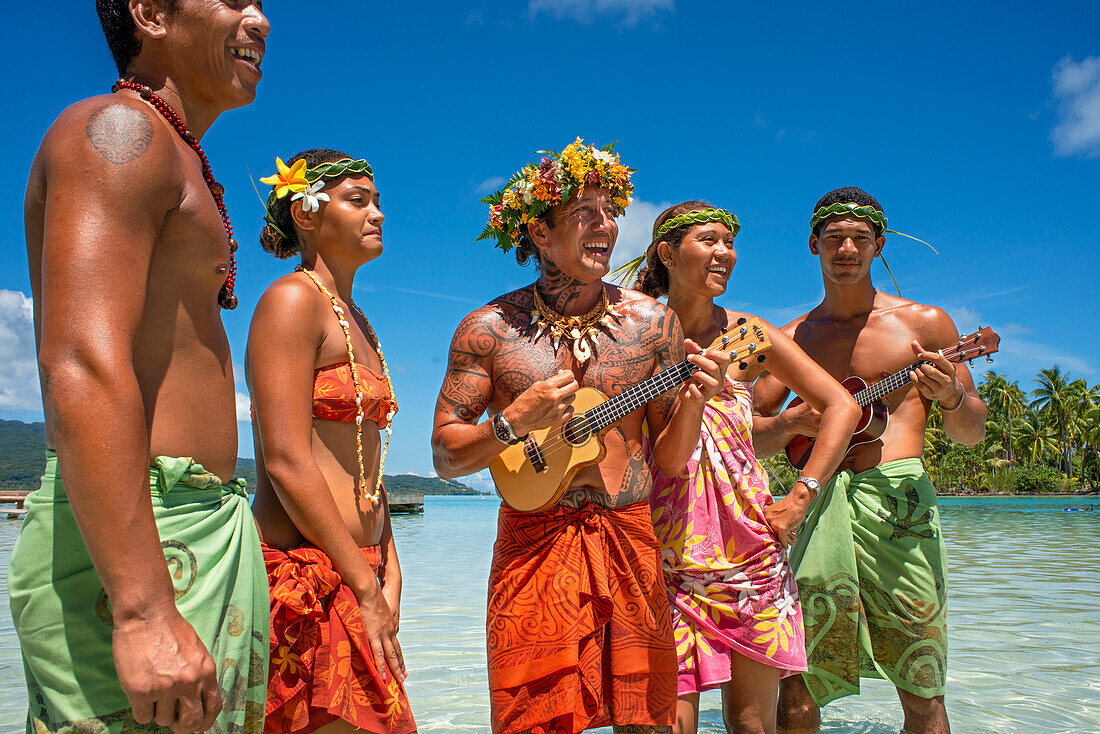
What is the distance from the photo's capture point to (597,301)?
10.9 ft

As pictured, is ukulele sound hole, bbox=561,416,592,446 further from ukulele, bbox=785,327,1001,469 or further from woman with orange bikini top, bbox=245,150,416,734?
ukulele, bbox=785,327,1001,469


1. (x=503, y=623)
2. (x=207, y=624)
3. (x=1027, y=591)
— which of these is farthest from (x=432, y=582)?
(x=207, y=624)

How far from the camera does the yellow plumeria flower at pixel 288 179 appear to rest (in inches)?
110

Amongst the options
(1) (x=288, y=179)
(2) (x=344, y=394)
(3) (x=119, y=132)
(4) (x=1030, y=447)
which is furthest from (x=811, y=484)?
(4) (x=1030, y=447)

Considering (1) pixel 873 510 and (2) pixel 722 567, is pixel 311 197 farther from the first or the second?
(1) pixel 873 510

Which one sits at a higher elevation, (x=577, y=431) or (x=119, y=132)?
(x=119, y=132)

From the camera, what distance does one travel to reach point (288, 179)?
2830mm

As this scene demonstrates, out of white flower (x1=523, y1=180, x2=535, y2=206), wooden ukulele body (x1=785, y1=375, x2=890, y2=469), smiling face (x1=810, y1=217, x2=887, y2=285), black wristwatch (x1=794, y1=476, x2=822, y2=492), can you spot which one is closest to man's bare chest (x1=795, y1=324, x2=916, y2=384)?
wooden ukulele body (x1=785, y1=375, x2=890, y2=469)

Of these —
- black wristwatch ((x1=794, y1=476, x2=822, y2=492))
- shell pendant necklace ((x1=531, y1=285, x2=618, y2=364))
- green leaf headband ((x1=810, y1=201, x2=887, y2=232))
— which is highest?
green leaf headband ((x1=810, y1=201, x2=887, y2=232))

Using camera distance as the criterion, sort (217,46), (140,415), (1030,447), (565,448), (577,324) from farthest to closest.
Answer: (1030,447), (577,324), (565,448), (217,46), (140,415)

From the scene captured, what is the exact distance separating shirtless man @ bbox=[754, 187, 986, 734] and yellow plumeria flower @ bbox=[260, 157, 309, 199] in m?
2.85

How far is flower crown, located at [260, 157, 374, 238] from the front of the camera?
2.79 meters

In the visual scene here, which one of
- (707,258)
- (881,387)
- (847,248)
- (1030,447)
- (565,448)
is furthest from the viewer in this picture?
(1030,447)

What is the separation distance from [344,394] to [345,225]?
0.69m
